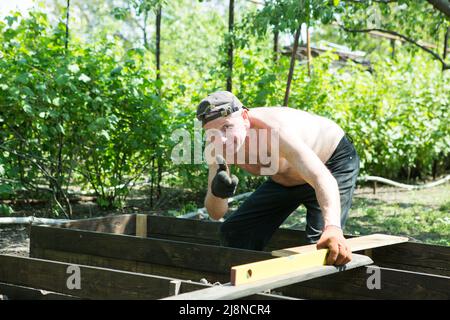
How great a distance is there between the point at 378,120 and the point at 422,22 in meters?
2.07

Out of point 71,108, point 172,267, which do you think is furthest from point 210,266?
point 71,108

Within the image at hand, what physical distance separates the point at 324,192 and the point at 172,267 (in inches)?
47.0

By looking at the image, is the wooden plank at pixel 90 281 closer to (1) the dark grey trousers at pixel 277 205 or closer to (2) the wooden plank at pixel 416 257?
(1) the dark grey trousers at pixel 277 205

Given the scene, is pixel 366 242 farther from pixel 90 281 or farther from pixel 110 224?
pixel 110 224

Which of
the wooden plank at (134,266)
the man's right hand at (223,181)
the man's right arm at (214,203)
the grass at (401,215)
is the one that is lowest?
the grass at (401,215)

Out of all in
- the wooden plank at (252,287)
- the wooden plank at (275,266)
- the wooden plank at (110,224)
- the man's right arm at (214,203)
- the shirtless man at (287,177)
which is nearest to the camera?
the wooden plank at (252,287)

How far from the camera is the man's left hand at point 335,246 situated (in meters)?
3.17

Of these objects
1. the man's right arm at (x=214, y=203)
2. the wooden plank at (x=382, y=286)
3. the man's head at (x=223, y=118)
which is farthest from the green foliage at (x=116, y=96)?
the wooden plank at (x=382, y=286)

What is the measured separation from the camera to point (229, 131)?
3652mm

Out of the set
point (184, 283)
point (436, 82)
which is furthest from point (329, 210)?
point (436, 82)

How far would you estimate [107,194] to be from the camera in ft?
26.4

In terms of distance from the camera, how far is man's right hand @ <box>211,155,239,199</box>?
355cm

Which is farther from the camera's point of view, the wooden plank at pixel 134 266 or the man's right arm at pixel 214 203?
the man's right arm at pixel 214 203
